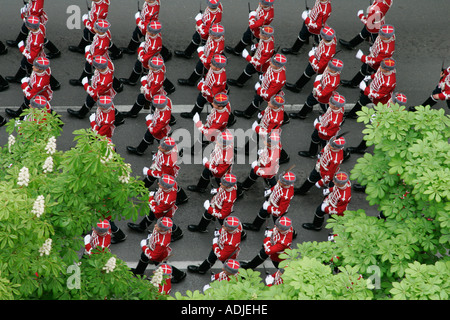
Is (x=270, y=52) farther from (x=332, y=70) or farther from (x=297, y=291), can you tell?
(x=297, y=291)

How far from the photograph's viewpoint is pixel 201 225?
17.1 m

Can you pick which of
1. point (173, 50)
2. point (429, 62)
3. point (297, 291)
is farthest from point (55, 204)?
point (429, 62)

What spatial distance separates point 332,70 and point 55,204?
780 cm

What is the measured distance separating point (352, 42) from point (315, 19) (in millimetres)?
1810

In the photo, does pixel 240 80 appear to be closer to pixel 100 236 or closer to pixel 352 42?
pixel 352 42

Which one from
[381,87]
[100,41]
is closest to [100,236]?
[100,41]

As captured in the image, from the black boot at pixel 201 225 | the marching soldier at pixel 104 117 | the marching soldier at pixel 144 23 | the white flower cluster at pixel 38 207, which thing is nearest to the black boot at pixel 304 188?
the black boot at pixel 201 225

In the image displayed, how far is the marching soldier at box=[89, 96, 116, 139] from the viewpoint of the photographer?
658 inches

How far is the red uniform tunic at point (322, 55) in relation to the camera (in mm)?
18562

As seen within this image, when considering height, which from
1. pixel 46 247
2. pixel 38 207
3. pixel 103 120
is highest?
pixel 103 120

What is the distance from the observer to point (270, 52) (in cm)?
1873

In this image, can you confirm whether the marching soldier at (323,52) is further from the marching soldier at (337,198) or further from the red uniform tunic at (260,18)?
the marching soldier at (337,198)

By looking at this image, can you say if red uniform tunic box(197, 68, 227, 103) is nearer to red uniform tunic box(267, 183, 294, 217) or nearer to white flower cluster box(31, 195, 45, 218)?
red uniform tunic box(267, 183, 294, 217)

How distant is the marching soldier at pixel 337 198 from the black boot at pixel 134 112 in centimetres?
479
